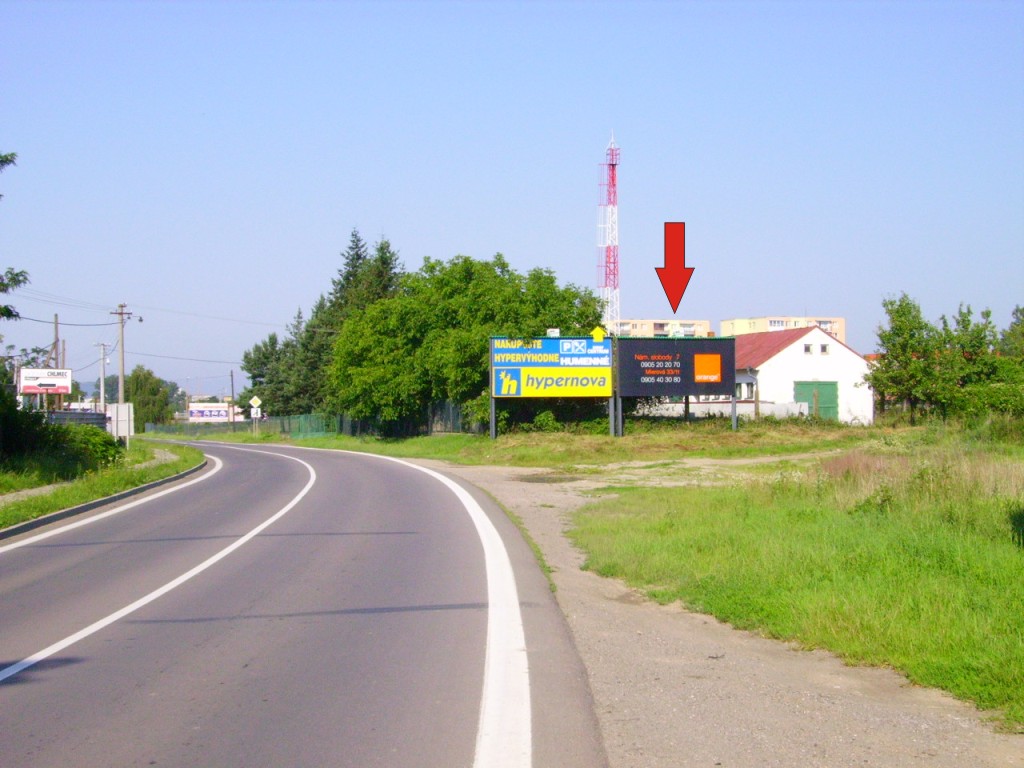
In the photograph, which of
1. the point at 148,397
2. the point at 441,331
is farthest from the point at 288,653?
the point at 148,397

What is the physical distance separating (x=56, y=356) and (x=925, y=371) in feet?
190

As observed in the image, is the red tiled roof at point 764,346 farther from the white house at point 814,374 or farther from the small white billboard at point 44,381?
the small white billboard at point 44,381

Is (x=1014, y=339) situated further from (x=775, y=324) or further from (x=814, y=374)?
(x=775, y=324)

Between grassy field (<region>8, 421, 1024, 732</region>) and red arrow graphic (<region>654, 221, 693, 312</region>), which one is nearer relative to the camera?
grassy field (<region>8, 421, 1024, 732</region>)

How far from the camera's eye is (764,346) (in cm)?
6084

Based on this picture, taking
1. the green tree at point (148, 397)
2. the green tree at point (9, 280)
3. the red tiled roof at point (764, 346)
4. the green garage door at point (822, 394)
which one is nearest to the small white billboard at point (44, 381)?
the green tree at point (9, 280)

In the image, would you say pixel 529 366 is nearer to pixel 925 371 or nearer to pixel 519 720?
pixel 925 371

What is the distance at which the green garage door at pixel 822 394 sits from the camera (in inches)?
2235

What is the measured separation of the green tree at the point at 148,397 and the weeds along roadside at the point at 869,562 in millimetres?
131296

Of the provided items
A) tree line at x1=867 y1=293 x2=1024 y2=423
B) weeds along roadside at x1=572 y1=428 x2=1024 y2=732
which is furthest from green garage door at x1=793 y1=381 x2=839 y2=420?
weeds along roadside at x1=572 y1=428 x2=1024 y2=732

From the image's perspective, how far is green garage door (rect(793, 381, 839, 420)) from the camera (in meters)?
56.8

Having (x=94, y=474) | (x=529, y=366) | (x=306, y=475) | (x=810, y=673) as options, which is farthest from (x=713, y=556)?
(x=529, y=366)

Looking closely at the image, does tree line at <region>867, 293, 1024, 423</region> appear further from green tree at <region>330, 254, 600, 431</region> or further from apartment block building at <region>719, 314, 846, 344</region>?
apartment block building at <region>719, 314, 846, 344</region>

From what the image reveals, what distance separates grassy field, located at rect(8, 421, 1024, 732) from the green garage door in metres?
37.1
